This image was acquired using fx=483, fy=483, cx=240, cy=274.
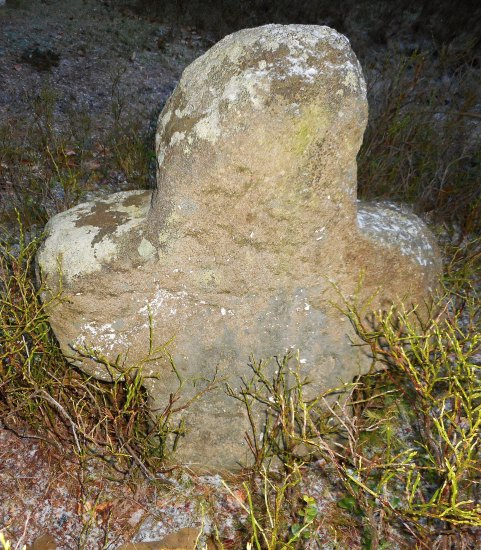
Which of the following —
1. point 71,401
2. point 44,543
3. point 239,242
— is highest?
point 239,242

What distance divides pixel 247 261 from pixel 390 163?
2.52 meters

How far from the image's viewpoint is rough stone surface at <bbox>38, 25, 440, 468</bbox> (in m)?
1.77

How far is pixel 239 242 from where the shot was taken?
198cm

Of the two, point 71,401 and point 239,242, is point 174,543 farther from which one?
point 239,242

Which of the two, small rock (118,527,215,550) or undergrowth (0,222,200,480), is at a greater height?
undergrowth (0,222,200,480)

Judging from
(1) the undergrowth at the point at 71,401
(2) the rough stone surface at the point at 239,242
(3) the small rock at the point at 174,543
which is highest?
(2) the rough stone surface at the point at 239,242

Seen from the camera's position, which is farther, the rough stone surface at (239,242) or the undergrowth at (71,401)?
the undergrowth at (71,401)

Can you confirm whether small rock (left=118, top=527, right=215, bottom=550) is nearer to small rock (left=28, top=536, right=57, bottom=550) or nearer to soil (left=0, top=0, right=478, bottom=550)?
soil (left=0, top=0, right=478, bottom=550)

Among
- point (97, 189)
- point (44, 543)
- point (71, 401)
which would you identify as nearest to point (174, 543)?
point (44, 543)

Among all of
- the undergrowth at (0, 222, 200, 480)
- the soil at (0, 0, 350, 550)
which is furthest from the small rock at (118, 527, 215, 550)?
the undergrowth at (0, 222, 200, 480)

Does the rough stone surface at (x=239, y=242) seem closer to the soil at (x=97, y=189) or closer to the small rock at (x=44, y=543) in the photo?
the soil at (x=97, y=189)

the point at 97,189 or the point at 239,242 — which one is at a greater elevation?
the point at 239,242

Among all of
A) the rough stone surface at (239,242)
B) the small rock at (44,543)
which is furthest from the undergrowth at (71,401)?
Result: the small rock at (44,543)

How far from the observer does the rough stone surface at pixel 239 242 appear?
5.81 feet
